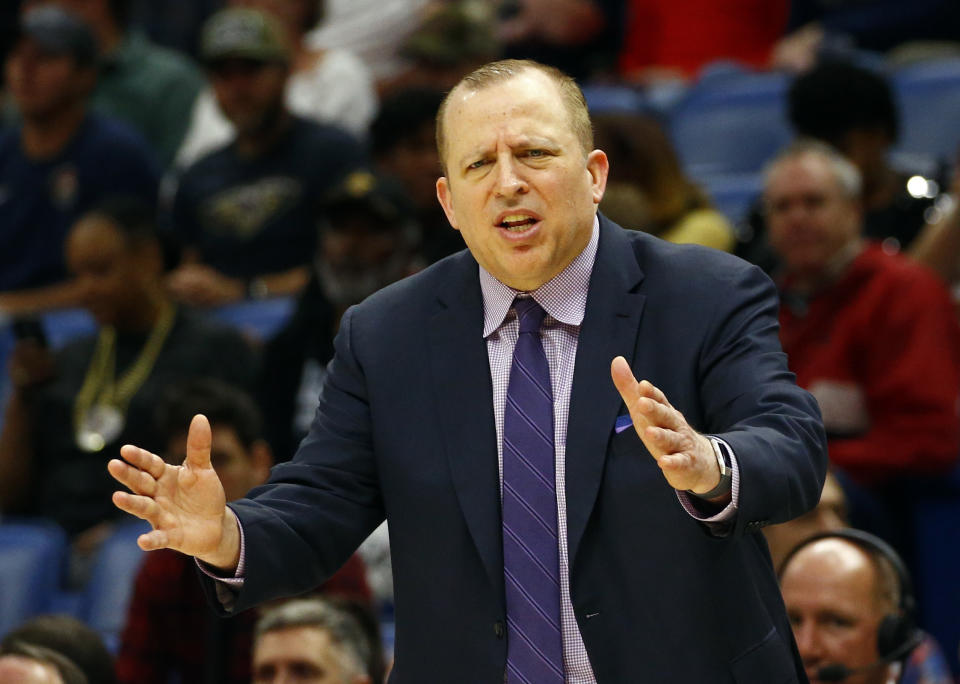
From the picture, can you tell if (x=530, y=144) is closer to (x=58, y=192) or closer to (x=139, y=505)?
(x=139, y=505)

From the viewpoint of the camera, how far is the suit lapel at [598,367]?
184 cm

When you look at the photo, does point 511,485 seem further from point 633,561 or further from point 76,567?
point 76,567

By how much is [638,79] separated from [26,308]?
2782 millimetres

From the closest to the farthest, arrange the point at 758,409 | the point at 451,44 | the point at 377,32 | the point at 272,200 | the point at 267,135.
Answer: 1. the point at 758,409
2. the point at 272,200
3. the point at 267,135
4. the point at 451,44
5. the point at 377,32

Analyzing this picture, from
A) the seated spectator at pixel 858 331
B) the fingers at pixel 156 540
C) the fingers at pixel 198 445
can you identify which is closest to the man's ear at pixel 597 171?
the fingers at pixel 198 445

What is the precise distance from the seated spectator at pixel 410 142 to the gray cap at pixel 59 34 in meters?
1.33

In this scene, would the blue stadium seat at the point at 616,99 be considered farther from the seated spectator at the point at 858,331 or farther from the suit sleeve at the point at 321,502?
the suit sleeve at the point at 321,502

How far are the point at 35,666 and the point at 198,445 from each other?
66.7 inches

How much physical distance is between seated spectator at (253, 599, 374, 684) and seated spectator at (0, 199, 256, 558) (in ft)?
4.48

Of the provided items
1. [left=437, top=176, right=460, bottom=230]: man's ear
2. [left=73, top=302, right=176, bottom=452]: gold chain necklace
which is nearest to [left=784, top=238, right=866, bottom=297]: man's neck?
[left=73, top=302, right=176, bottom=452]: gold chain necklace

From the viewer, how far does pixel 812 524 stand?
379cm

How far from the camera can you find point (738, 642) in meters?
1.82

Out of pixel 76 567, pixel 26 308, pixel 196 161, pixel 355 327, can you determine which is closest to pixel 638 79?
pixel 196 161

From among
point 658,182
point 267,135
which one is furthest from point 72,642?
point 267,135
